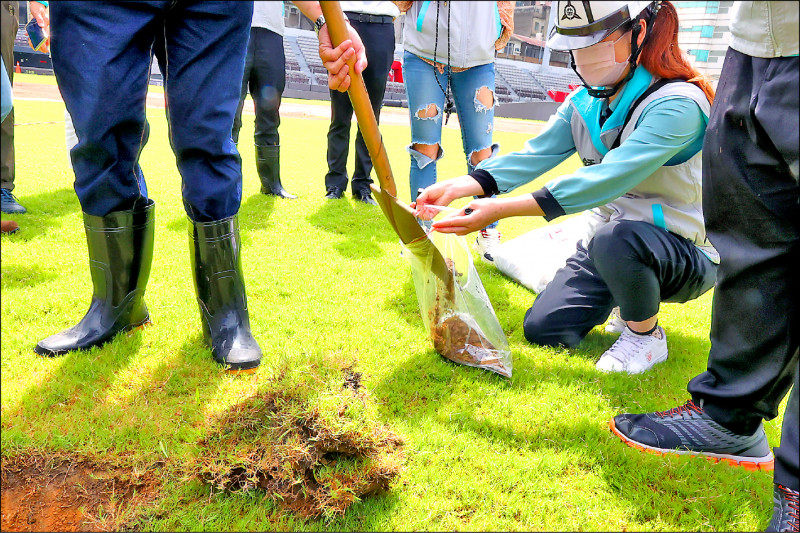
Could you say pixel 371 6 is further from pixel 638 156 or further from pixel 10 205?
pixel 10 205

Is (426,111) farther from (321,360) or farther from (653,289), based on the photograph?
(321,360)

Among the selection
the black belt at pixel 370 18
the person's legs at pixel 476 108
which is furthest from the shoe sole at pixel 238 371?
the black belt at pixel 370 18

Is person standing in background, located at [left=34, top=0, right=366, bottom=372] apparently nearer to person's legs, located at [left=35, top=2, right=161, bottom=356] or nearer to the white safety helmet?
person's legs, located at [left=35, top=2, right=161, bottom=356]

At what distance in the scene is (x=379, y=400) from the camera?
1838 mm

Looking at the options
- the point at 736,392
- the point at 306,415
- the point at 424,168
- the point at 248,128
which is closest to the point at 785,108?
the point at 736,392

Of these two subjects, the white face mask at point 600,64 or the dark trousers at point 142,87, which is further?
the white face mask at point 600,64

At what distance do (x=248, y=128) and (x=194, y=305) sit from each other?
801cm

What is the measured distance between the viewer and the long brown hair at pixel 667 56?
1962 millimetres

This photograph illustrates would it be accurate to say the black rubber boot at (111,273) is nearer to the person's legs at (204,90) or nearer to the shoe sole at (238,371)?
the person's legs at (204,90)

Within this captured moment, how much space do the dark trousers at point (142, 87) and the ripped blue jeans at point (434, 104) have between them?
148 centimetres

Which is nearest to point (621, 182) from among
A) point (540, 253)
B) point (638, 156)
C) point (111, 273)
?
point (638, 156)

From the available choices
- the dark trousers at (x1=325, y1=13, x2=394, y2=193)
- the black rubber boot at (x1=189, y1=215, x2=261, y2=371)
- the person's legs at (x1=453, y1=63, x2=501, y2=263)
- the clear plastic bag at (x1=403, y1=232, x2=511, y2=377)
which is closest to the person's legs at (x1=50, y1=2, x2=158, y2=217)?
the black rubber boot at (x1=189, y1=215, x2=261, y2=371)

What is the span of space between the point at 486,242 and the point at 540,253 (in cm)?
50

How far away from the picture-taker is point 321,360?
1.66 metres
